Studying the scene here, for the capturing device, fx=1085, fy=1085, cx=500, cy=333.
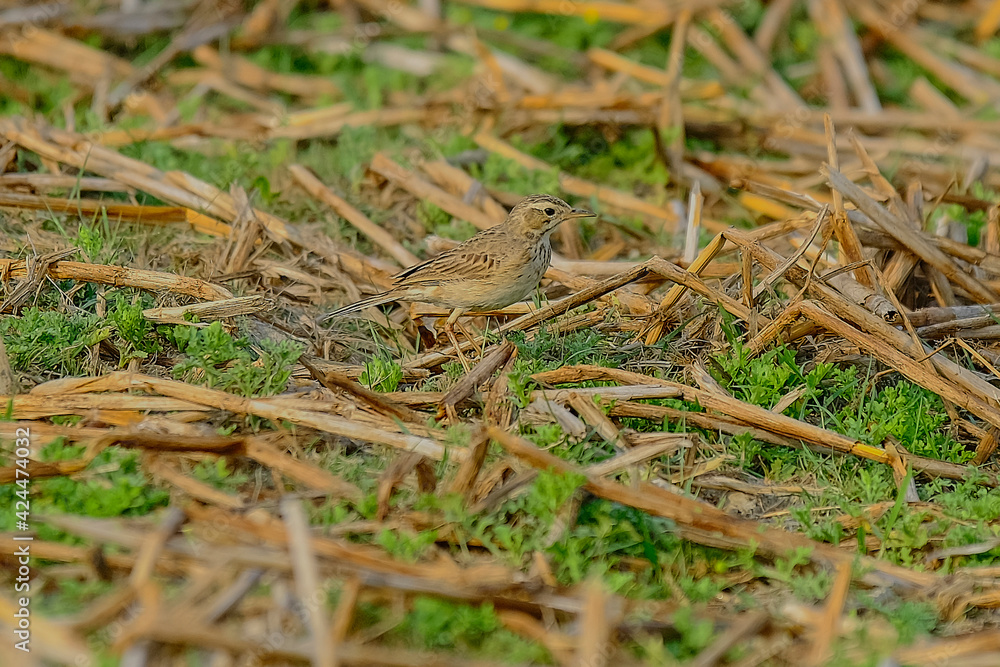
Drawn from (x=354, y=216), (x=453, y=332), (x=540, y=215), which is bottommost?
(x=453, y=332)

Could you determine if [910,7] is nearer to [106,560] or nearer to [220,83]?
[220,83]

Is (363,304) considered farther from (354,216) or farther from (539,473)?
(539,473)

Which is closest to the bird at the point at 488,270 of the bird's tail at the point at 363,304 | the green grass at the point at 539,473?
the bird's tail at the point at 363,304

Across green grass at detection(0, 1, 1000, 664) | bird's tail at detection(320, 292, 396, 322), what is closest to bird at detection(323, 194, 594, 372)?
bird's tail at detection(320, 292, 396, 322)

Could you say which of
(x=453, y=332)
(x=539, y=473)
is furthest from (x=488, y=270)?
(x=539, y=473)

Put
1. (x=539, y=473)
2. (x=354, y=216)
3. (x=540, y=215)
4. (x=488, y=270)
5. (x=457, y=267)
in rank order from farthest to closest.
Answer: (x=354, y=216) < (x=540, y=215) < (x=457, y=267) < (x=488, y=270) < (x=539, y=473)

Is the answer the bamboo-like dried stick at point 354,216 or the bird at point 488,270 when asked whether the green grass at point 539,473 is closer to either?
the bamboo-like dried stick at point 354,216

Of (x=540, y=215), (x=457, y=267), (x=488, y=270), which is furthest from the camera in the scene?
(x=540, y=215)

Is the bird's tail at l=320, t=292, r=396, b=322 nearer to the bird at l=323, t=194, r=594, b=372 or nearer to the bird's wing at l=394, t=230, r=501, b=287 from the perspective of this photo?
the bird at l=323, t=194, r=594, b=372
